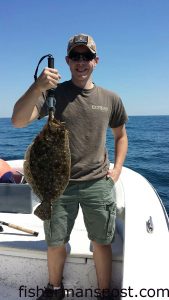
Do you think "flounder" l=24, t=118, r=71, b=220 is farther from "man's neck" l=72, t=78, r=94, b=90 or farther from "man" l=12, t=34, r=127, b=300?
"man's neck" l=72, t=78, r=94, b=90

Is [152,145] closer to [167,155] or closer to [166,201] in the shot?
[167,155]

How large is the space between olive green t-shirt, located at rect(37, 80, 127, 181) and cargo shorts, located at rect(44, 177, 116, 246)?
4.3 inches

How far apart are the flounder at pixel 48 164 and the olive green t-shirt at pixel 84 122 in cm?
32

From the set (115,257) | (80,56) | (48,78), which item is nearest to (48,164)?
→ (48,78)

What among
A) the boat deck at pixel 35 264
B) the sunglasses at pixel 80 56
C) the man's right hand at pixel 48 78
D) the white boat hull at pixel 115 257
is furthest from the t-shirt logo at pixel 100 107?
the boat deck at pixel 35 264

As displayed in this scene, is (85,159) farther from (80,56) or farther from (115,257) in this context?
(115,257)

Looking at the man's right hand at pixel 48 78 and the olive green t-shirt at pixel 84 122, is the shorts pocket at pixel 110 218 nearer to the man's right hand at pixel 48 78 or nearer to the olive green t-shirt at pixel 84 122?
the olive green t-shirt at pixel 84 122

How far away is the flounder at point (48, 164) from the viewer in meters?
2.40

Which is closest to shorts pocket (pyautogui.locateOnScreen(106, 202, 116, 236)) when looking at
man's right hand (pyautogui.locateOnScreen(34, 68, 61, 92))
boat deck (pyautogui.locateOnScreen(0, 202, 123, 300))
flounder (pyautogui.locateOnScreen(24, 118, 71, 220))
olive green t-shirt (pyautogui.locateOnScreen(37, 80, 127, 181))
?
olive green t-shirt (pyautogui.locateOnScreen(37, 80, 127, 181))

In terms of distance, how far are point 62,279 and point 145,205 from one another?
131 centimetres

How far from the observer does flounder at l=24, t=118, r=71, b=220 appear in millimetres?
2399

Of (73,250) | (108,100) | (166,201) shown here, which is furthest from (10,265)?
(166,201)

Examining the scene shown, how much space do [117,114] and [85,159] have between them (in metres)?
0.59

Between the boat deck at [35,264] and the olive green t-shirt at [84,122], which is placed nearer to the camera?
the olive green t-shirt at [84,122]
